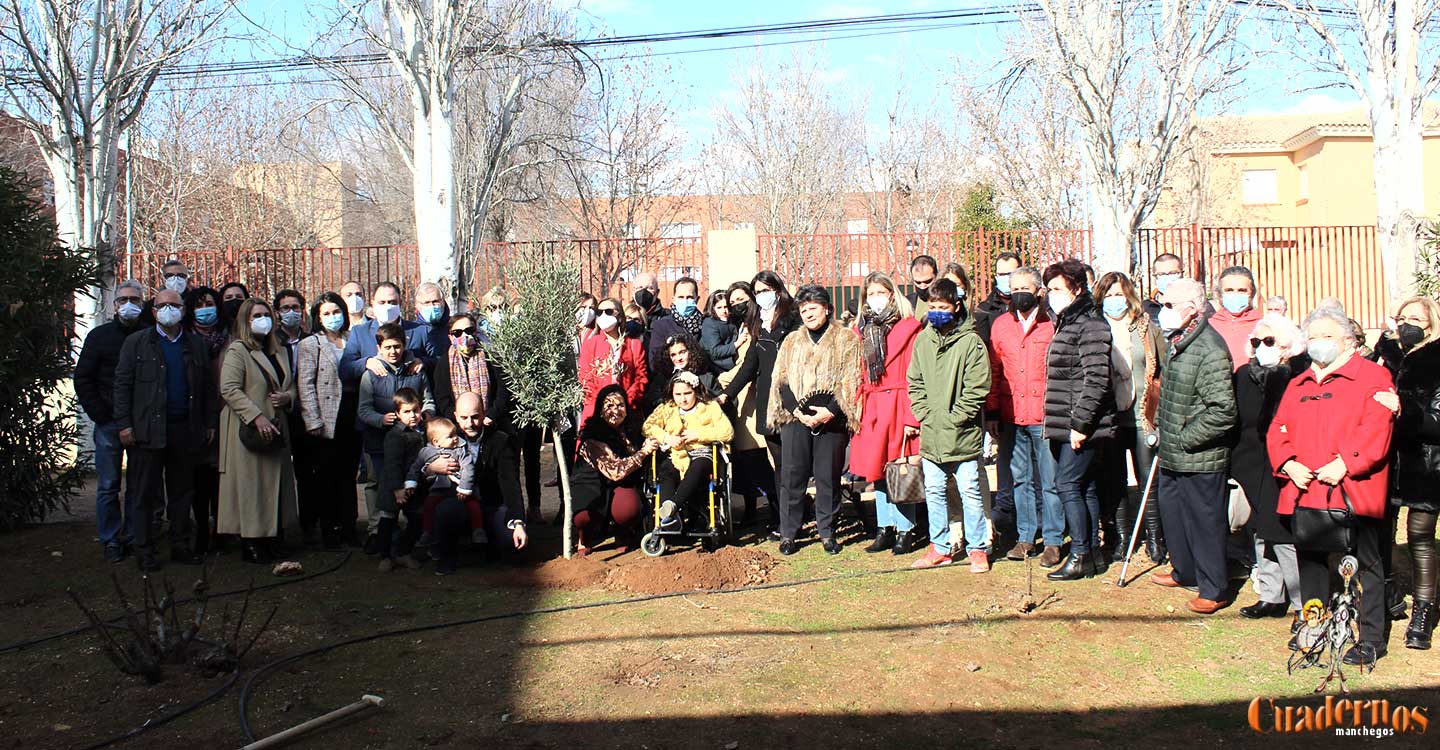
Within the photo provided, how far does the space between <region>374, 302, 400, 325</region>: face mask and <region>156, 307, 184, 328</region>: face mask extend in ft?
4.73

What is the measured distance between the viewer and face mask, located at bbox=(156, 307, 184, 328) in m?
7.65

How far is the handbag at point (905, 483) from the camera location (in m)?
7.50

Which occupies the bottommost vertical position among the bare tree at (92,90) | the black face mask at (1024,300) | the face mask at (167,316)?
the black face mask at (1024,300)

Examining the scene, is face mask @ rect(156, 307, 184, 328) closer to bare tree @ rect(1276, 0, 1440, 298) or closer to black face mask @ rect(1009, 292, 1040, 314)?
black face mask @ rect(1009, 292, 1040, 314)

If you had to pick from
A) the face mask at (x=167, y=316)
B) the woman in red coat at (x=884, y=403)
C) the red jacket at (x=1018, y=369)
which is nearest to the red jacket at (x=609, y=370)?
the woman in red coat at (x=884, y=403)

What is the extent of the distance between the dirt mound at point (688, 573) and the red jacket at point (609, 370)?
139cm

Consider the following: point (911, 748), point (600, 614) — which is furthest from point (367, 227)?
point (911, 748)

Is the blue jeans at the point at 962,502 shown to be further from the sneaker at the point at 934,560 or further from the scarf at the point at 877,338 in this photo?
the scarf at the point at 877,338

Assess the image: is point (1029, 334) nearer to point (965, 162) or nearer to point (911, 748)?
point (911, 748)

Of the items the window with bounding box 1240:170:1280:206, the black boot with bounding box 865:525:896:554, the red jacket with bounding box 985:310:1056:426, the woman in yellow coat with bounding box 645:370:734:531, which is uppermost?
the window with bounding box 1240:170:1280:206

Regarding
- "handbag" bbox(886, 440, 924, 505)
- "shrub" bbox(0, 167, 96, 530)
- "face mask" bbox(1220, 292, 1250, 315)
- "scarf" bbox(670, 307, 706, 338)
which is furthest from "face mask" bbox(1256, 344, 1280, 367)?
"shrub" bbox(0, 167, 96, 530)

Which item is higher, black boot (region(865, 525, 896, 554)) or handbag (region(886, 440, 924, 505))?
handbag (region(886, 440, 924, 505))

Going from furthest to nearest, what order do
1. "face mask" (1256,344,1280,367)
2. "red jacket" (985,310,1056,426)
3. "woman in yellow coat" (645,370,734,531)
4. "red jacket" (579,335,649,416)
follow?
"red jacket" (579,335,649,416) < "woman in yellow coat" (645,370,734,531) < "red jacket" (985,310,1056,426) < "face mask" (1256,344,1280,367)

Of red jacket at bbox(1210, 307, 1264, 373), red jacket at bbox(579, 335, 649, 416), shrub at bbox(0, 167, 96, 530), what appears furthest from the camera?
shrub at bbox(0, 167, 96, 530)
